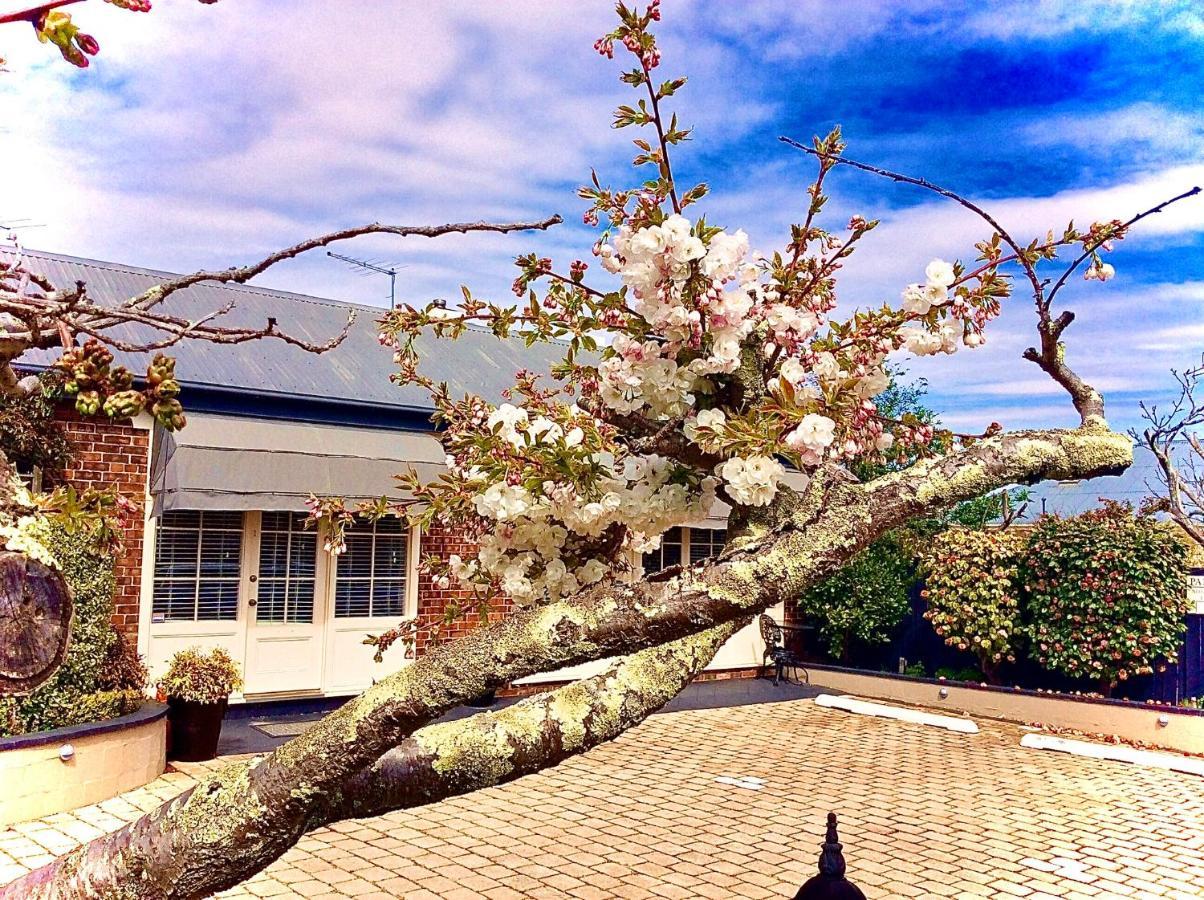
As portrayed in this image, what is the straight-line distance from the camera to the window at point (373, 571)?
1165 centimetres

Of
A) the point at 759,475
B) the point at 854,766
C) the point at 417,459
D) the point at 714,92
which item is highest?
the point at 714,92

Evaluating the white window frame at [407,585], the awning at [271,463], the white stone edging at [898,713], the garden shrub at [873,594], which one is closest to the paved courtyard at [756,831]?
the white stone edging at [898,713]

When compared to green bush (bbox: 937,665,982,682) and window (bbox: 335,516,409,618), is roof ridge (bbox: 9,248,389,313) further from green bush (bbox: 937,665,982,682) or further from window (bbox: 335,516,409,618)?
green bush (bbox: 937,665,982,682)

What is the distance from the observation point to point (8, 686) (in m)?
2.54

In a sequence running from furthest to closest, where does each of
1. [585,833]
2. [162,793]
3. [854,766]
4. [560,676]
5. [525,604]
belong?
1. [560,676]
2. [854,766]
3. [162,793]
4. [585,833]
5. [525,604]

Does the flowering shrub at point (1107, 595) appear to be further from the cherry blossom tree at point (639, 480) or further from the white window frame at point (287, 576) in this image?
the cherry blossom tree at point (639, 480)

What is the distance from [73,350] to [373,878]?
17.8ft

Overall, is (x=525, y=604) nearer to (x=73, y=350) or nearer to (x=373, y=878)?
(x=73, y=350)

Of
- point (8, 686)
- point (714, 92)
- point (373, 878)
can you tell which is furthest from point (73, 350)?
point (373, 878)

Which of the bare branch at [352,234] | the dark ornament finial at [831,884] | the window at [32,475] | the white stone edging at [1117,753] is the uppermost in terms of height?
the bare branch at [352,234]

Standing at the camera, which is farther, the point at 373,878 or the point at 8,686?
the point at 373,878

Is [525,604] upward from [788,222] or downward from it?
downward

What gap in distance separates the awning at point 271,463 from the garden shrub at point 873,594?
6681mm

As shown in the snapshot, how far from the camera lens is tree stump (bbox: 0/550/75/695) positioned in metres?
2.52
